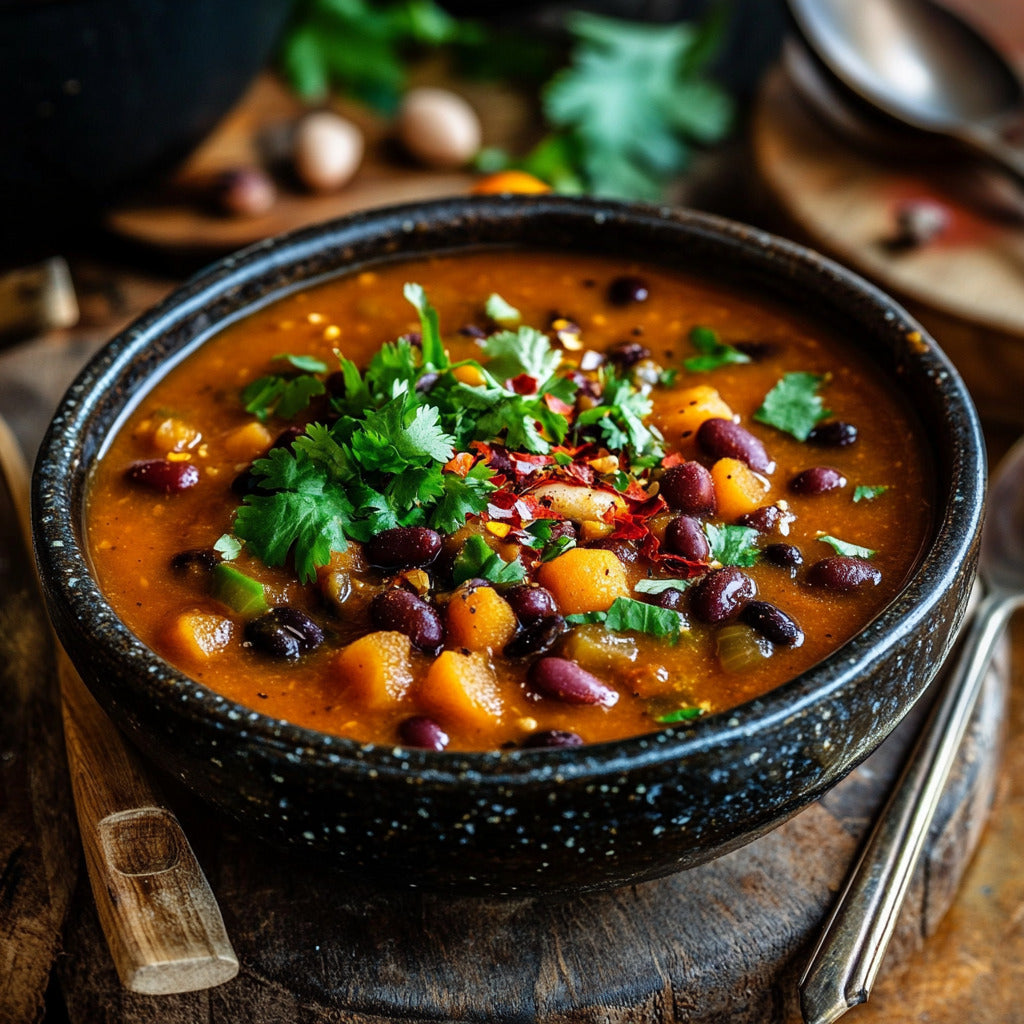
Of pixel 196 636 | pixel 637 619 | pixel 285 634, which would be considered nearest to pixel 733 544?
pixel 637 619

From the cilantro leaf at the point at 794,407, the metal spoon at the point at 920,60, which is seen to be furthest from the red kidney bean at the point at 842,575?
the metal spoon at the point at 920,60

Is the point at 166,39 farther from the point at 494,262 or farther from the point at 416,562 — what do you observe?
the point at 416,562

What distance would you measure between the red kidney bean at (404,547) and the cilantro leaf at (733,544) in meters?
0.62

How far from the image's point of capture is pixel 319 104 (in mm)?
6117

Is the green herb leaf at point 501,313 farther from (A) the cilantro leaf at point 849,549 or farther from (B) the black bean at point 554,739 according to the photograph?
(B) the black bean at point 554,739

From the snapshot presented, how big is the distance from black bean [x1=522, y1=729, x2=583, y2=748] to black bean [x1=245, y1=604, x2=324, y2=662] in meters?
→ 0.54

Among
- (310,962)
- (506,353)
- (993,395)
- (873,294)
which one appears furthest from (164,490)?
(993,395)

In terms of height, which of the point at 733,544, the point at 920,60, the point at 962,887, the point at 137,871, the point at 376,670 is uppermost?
the point at 920,60

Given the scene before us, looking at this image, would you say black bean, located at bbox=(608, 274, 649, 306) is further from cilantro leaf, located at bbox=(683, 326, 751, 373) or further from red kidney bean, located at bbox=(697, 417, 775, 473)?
red kidney bean, located at bbox=(697, 417, 775, 473)

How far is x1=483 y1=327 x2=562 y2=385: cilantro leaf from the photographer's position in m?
3.25

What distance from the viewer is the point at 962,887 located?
3.56 meters

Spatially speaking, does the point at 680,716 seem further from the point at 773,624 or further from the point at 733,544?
the point at 733,544

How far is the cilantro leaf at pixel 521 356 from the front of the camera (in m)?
3.25

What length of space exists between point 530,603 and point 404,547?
32 centimetres
